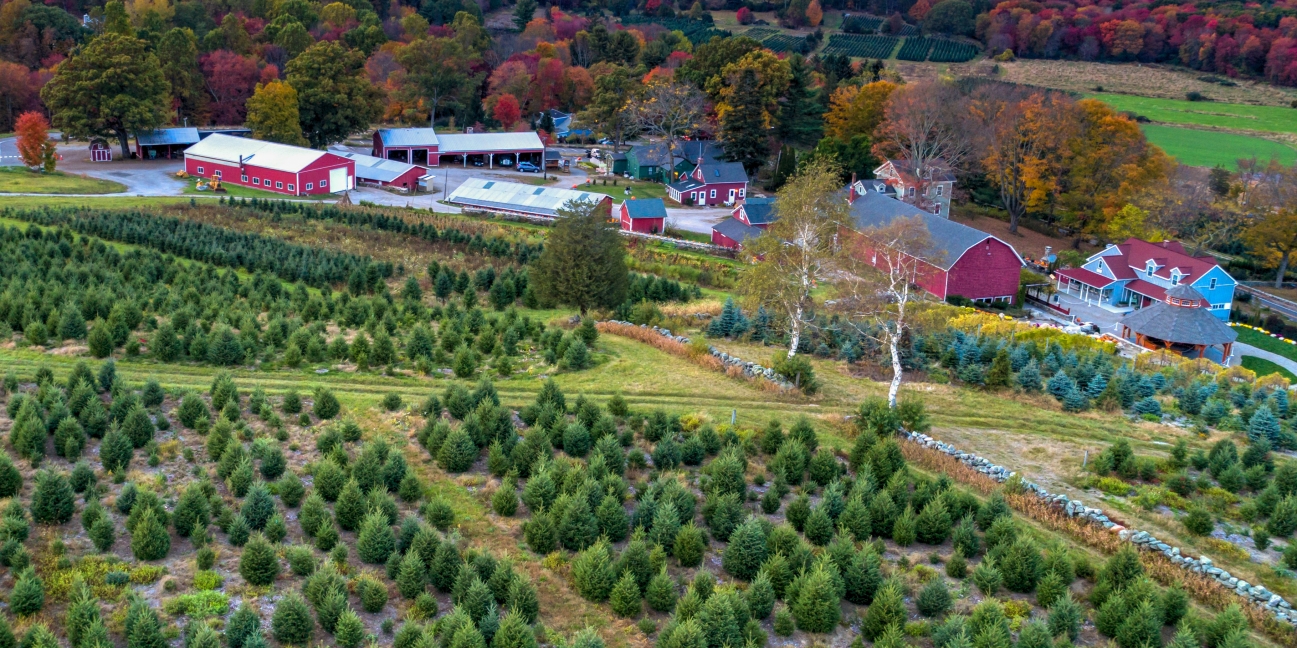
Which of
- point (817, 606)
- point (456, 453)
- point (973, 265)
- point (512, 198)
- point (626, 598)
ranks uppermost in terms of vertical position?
point (512, 198)

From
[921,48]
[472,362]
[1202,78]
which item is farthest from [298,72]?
[1202,78]

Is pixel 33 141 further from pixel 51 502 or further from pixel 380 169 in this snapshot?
pixel 51 502

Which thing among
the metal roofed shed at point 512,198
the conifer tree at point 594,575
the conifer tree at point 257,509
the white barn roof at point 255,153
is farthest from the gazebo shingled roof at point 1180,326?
the white barn roof at point 255,153

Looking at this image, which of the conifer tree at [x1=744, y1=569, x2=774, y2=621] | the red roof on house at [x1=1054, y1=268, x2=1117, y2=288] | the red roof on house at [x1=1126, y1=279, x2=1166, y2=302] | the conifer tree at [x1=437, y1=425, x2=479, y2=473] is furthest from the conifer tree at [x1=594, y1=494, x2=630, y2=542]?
the red roof on house at [x1=1054, y1=268, x2=1117, y2=288]

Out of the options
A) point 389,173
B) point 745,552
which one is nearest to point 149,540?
point 745,552

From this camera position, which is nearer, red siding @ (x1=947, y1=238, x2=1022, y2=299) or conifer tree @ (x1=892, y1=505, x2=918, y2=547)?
conifer tree @ (x1=892, y1=505, x2=918, y2=547)

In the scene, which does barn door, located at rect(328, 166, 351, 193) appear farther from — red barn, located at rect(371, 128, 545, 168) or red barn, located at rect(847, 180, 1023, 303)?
red barn, located at rect(847, 180, 1023, 303)

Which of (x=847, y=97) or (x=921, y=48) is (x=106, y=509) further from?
(x=921, y=48)
